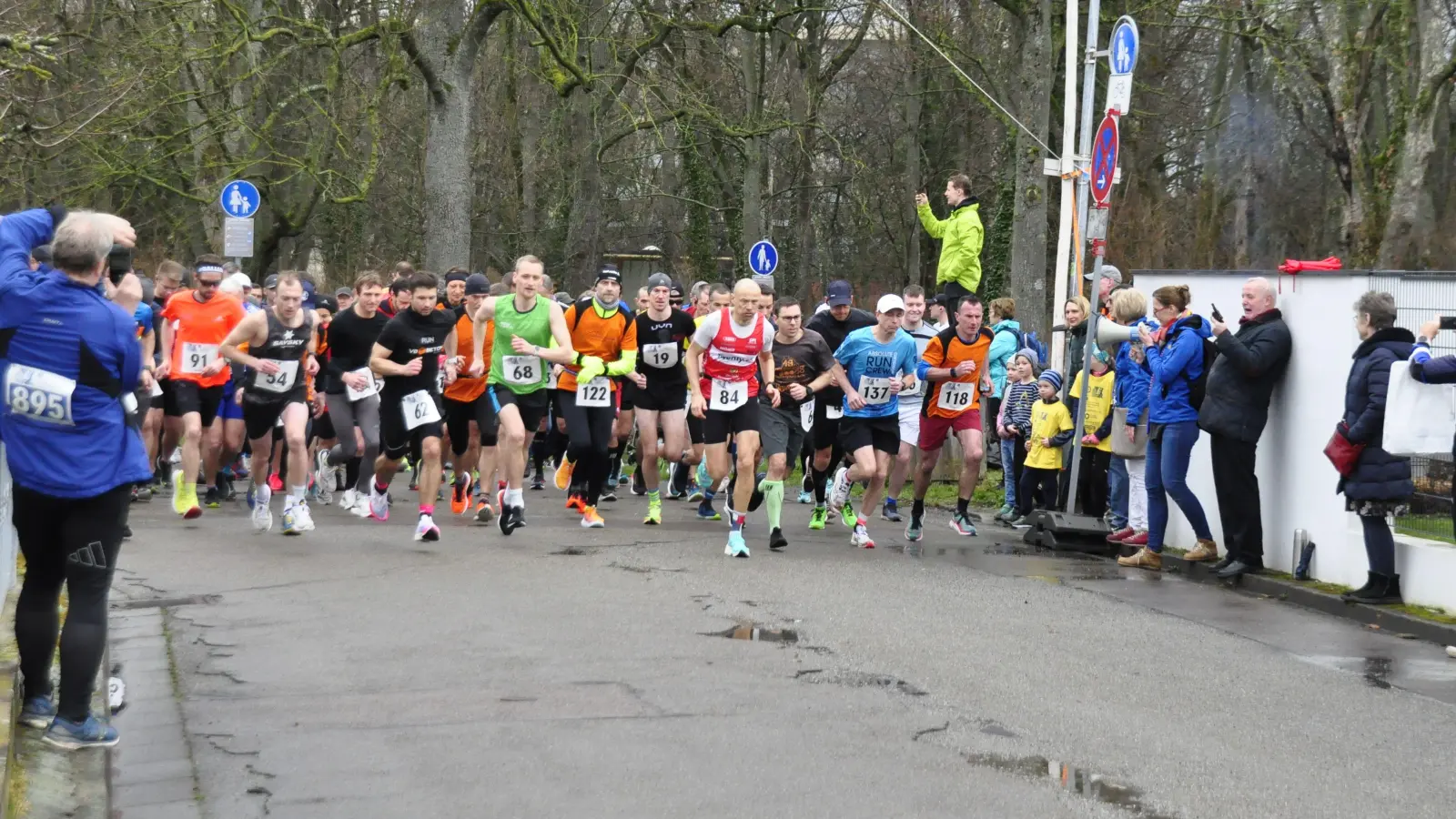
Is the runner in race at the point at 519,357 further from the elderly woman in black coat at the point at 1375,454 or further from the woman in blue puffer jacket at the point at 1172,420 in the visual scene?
the elderly woman in black coat at the point at 1375,454

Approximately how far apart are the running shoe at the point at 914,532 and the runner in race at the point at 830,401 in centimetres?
58

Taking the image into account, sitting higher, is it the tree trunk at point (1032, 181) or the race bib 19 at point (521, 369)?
the tree trunk at point (1032, 181)

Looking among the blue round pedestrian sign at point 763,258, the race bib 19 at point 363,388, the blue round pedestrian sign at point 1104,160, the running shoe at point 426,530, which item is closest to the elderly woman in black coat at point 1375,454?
the blue round pedestrian sign at point 1104,160

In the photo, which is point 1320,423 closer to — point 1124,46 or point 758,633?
point 1124,46

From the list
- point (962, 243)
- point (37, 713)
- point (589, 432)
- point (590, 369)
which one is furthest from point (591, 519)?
point (37, 713)

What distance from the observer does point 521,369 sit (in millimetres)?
13570

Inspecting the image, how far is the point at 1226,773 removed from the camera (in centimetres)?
643

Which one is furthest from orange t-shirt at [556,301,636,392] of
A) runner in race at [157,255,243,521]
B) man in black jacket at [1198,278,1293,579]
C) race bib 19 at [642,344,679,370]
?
man in black jacket at [1198,278,1293,579]

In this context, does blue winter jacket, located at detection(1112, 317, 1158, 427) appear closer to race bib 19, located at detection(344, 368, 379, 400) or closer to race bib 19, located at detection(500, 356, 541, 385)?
race bib 19, located at detection(500, 356, 541, 385)

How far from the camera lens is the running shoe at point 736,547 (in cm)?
1245

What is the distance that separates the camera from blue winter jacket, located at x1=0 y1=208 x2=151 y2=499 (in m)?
6.34

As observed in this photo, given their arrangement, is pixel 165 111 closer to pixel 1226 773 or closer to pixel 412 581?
pixel 412 581

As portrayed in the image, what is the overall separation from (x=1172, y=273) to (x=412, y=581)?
21.7 ft

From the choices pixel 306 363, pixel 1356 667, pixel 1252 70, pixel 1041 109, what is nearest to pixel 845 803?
pixel 1356 667
